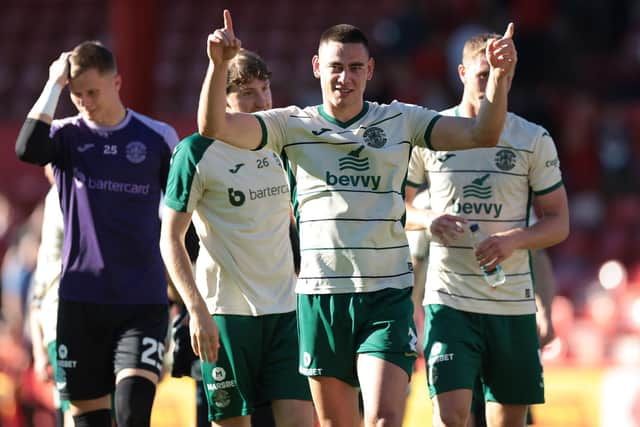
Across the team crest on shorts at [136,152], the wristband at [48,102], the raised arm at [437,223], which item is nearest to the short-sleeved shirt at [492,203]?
the raised arm at [437,223]

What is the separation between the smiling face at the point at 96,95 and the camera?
7.17 meters

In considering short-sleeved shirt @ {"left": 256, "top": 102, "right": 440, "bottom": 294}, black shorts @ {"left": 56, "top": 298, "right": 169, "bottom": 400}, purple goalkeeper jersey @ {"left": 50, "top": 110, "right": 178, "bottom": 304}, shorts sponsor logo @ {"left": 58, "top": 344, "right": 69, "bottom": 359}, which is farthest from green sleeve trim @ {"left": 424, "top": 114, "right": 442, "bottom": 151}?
shorts sponsor logo @ {"left": 58, "top": 344, "right": 69, "bottom": 359}

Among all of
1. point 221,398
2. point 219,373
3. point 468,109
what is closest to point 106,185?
point 219,373

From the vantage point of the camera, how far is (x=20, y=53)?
21031mm

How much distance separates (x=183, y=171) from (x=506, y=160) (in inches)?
68.0

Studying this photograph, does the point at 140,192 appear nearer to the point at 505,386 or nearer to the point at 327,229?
the point at 327,229

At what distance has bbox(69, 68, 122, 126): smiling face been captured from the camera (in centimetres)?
717

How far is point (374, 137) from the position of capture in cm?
596

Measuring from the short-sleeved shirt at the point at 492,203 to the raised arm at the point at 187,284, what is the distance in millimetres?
1363

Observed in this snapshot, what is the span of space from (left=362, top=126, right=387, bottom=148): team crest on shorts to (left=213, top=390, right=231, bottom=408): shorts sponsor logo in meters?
1.59

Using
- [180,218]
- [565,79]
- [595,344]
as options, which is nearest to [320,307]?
[180,218]

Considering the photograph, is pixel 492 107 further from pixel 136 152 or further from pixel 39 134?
pixel 39 134

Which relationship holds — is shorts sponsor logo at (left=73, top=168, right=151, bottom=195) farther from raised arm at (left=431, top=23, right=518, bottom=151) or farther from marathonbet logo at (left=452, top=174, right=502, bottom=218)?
raised arm at (left=431, top=23, right=518, bottom=151)

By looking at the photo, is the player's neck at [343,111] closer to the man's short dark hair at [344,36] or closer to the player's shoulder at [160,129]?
the man's short dark hair at [344,36]
